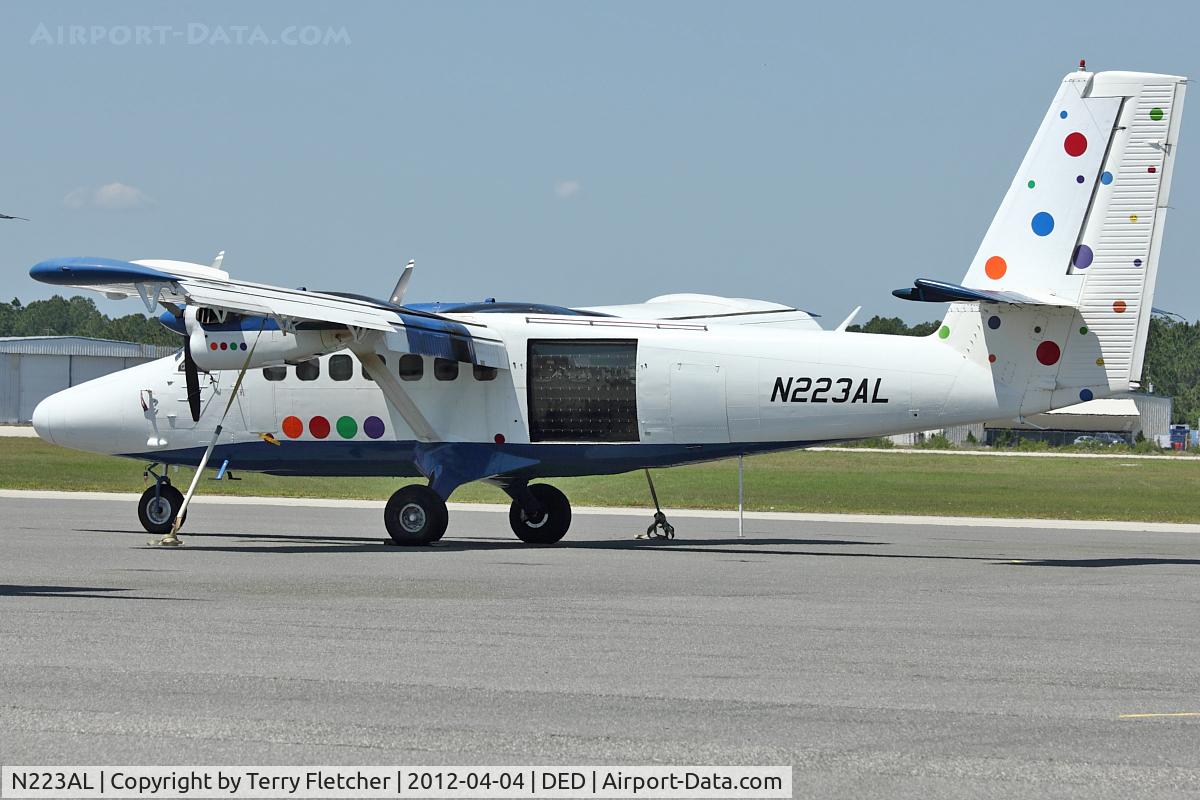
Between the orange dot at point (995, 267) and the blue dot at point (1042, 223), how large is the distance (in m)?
0.68

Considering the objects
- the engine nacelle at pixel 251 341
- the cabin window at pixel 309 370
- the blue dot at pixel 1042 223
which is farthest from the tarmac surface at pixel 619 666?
the blue dot at pixel 1042 223

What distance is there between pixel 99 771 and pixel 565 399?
18.2 meters

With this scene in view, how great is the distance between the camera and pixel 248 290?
23.6m

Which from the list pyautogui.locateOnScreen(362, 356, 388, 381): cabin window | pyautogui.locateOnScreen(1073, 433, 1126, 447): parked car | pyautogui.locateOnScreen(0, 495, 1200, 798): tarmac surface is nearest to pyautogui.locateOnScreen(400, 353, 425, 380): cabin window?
pyautogui.locateOnScreen(362, 356, 388, 381): cabin window

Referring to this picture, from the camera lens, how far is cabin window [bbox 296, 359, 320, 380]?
27141 mm

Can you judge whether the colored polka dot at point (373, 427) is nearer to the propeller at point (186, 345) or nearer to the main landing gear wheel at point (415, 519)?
the main landing gear wheel at point (415, 519)

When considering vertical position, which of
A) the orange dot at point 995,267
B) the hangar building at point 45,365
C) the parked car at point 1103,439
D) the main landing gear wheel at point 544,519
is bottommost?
the main landing gear wheel at point 544,519

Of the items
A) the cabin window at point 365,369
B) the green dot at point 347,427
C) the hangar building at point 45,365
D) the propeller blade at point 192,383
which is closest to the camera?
the propeller blade at point 192,383

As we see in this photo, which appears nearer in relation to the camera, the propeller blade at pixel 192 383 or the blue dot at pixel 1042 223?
the blue dot at pixel 1042 223

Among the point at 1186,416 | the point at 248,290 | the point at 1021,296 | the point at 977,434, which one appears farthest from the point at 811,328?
the point at 1186,416

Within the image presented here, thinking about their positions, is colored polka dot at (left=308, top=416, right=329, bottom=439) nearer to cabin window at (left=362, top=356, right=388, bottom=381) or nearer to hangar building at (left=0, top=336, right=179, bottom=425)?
cabin window at (left=362, top=356, right=388, bottom=381)

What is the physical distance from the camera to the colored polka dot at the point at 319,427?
2706 cm

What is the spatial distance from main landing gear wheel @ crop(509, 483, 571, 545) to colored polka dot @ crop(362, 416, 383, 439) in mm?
2736

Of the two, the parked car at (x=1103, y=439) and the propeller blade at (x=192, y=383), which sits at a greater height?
the propeller blade at (x=192, y=383)
